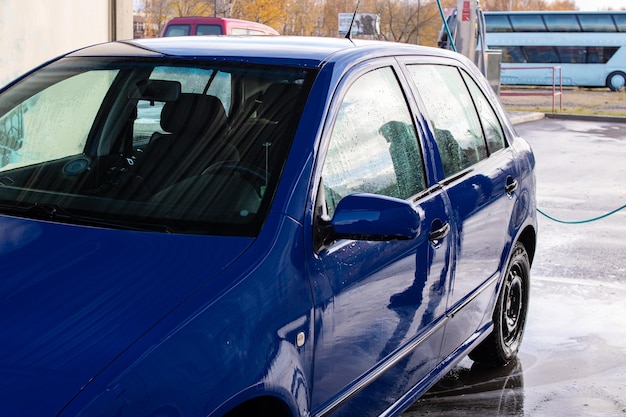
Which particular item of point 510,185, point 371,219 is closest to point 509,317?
point 510,185

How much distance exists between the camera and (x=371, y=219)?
300 centimetres

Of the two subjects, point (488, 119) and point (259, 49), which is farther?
point (488, 119)

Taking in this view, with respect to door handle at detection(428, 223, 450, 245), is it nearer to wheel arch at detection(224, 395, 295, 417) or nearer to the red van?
wheel arch at detection(224, 395, 295, 417)

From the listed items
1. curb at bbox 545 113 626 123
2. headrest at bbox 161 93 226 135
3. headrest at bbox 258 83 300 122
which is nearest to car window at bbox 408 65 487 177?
headrest at bbox 258 83 300 122

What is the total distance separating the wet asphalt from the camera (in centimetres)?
491

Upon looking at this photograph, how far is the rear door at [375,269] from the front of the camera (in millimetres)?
3076

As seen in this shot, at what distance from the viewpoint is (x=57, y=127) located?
13.0 ft

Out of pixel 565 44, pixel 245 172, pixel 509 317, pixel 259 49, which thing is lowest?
pixel 509 317

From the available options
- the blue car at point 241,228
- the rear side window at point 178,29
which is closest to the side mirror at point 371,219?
the blue car at point 241,228

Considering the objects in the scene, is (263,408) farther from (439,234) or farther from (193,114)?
(439,234)

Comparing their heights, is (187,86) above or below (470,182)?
above

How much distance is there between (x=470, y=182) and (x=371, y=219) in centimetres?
151

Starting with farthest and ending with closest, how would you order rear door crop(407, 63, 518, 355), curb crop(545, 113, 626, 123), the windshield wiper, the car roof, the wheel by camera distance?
1. the wheel
2. curb crop(545, 113, 626, 123)
3. rear door crop(407, 63, 518, 355)
4. the car roof
5. the windshield wiper

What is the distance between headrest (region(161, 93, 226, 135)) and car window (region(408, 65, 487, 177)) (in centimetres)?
105
